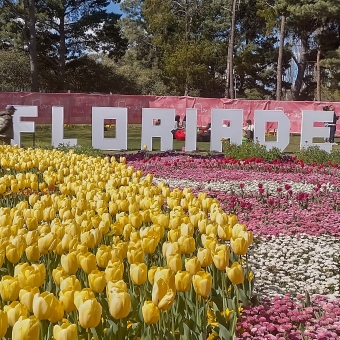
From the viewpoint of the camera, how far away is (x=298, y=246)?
5316 mm

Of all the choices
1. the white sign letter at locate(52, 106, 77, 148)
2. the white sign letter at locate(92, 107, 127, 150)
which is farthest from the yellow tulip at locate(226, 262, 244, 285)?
the white sign letter at locate(52, 106, 77, 148)

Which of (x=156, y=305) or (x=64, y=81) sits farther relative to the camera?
(x=64, y=81)

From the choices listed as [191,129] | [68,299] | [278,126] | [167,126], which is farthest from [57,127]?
[68,299]

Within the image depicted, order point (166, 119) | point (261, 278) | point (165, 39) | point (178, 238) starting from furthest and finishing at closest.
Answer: point (165, 39) → point (166, 119) → point (261, 278) → point (178, 238)

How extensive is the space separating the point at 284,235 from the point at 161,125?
900 centimetres

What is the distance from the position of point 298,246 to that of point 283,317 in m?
2.42

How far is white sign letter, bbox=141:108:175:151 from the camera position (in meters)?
14.2

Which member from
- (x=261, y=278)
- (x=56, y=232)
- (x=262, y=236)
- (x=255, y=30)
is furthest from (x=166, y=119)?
(x=255, y=30)

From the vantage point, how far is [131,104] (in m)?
24.4

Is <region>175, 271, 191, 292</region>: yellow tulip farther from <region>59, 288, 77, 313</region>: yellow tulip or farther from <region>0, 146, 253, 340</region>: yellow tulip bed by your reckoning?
<region>59, 288, 77, 313</region>: yellow tulip

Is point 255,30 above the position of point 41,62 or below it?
above

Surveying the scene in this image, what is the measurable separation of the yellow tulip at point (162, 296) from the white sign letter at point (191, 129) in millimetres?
12460

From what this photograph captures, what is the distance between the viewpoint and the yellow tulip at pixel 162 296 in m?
2.20

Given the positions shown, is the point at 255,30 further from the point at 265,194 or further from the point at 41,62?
the point at 265,194
